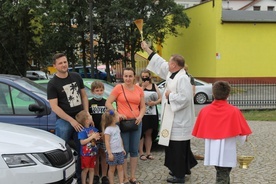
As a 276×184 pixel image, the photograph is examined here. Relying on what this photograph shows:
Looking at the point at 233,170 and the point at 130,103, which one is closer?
the point at 130,103

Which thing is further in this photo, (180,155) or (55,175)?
(180,155)

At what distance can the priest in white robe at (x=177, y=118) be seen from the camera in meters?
5.35

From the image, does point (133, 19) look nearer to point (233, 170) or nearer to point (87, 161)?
point (233, 170)

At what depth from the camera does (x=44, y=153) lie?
13.2ft

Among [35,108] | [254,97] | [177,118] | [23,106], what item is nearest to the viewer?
[35,108]

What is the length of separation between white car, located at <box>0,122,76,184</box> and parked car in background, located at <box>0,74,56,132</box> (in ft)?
2.93

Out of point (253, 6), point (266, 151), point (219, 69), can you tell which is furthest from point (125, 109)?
point (253, 6)

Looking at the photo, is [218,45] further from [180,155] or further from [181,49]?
[180,155]

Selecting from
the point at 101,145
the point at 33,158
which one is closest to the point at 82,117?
the point at 101,145

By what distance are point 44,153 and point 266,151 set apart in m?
5.17

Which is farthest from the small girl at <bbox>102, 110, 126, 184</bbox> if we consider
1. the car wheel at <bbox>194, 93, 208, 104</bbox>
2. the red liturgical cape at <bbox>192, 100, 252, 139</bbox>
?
the car wheel at <bbox>194, 93, 208, 104</bbox>

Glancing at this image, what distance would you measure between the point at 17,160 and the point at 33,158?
0.57 feet

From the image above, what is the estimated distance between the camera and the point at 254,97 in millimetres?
17812

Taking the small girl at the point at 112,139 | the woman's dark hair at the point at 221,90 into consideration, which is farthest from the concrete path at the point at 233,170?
the woman's dark hair at the point at 221,90
